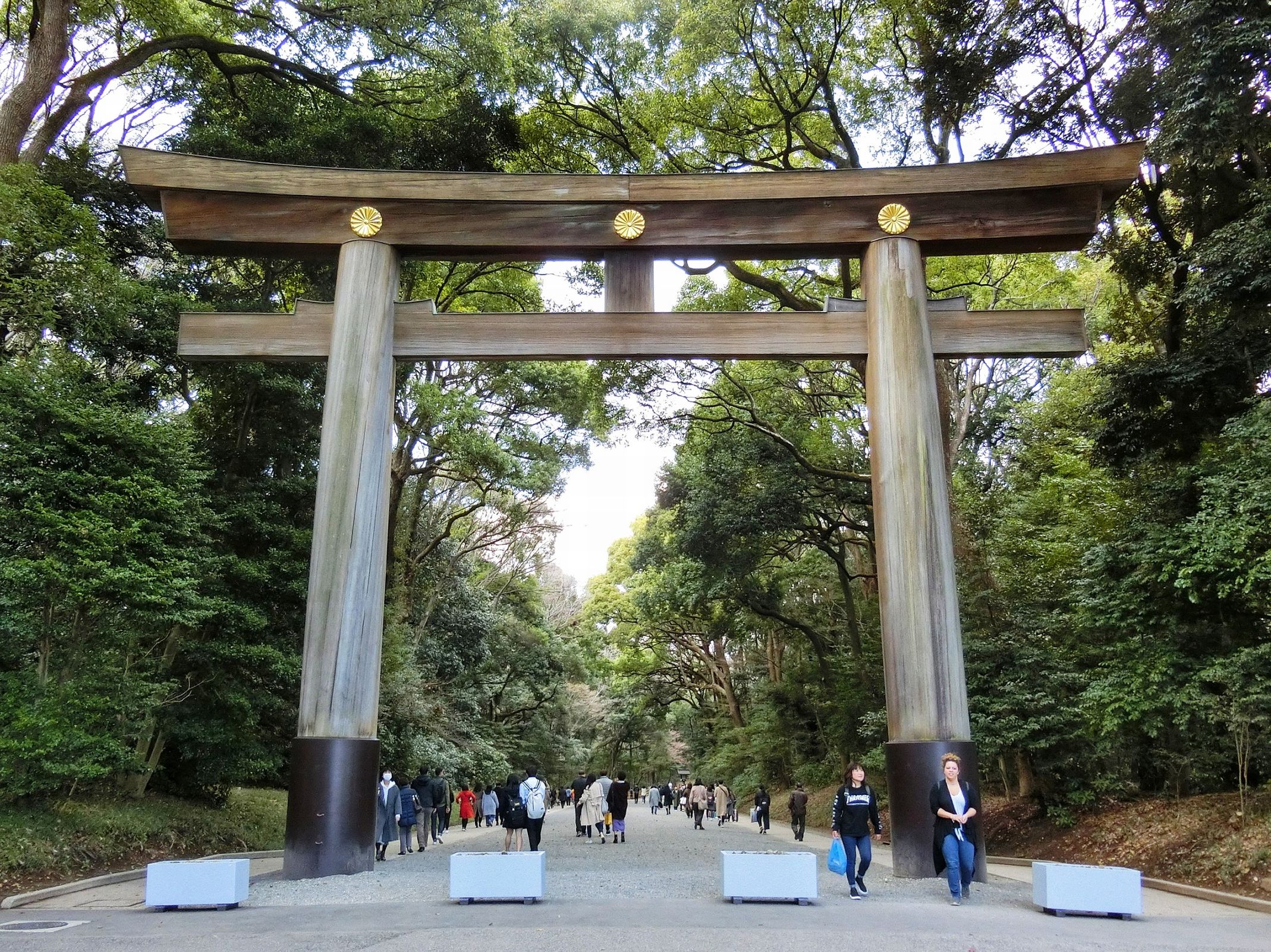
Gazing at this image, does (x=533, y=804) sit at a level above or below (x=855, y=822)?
below

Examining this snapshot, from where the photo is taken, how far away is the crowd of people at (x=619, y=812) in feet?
24.5

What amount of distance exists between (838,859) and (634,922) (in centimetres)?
227

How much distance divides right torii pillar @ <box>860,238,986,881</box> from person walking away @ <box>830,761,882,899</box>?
824 millimetres

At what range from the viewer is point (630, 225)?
34.2ft

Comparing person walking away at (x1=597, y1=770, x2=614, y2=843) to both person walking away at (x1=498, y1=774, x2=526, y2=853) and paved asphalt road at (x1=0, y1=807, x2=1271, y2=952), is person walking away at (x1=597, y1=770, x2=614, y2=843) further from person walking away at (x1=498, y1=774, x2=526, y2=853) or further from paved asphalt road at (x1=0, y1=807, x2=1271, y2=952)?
paved asphalt road at (x1=0, y1=807, x2=1271, y2=952)

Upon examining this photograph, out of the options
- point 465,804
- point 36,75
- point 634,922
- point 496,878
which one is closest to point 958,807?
point 634,922

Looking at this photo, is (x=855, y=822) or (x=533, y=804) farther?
(x=533, y=804)

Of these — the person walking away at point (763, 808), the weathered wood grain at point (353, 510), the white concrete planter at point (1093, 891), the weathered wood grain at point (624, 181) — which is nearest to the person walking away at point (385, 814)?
the weathered wood grain at point (353, 510)

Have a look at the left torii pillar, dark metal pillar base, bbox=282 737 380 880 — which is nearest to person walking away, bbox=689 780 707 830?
the left torii pillar

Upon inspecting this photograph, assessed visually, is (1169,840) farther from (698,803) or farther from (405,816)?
(698,803)

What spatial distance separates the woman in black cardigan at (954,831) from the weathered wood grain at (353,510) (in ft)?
18.2

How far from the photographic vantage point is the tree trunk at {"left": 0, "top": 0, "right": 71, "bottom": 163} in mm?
13711

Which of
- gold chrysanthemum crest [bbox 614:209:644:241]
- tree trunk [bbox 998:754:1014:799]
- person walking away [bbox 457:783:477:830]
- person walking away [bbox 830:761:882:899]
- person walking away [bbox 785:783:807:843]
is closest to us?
person walking away [bbox 830:761:882:899]

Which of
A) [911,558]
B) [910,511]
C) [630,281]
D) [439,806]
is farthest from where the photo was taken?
[439,806]
